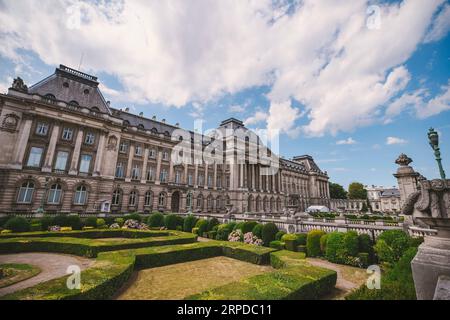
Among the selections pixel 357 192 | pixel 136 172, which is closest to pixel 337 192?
pixel 357 192

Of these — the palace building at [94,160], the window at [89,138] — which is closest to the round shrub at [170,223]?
the palace building at [94,160]

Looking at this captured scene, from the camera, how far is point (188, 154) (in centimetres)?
4328

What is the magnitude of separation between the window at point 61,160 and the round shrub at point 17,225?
1190 centimetres

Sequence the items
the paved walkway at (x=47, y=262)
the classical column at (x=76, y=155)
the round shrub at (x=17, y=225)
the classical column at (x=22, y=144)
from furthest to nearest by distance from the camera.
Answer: the classical column at (x=76, y=155), the classical column at (x=22, y=144), the round shrub at (x=17, y=225), the paved walkway at (x=47, y=262)

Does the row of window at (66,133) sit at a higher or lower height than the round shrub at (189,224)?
higher

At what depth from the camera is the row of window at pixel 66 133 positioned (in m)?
26.9

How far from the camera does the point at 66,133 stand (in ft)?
94.6

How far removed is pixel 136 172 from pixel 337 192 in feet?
321

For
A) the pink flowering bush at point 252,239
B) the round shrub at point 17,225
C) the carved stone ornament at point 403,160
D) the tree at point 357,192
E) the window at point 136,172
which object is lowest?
the pink flowering bush at point 252,239

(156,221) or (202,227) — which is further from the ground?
(156,221)

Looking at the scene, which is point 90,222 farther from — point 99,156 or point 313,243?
point 313,243

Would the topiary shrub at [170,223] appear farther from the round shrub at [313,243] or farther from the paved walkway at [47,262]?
the round shrub at [313,243]
